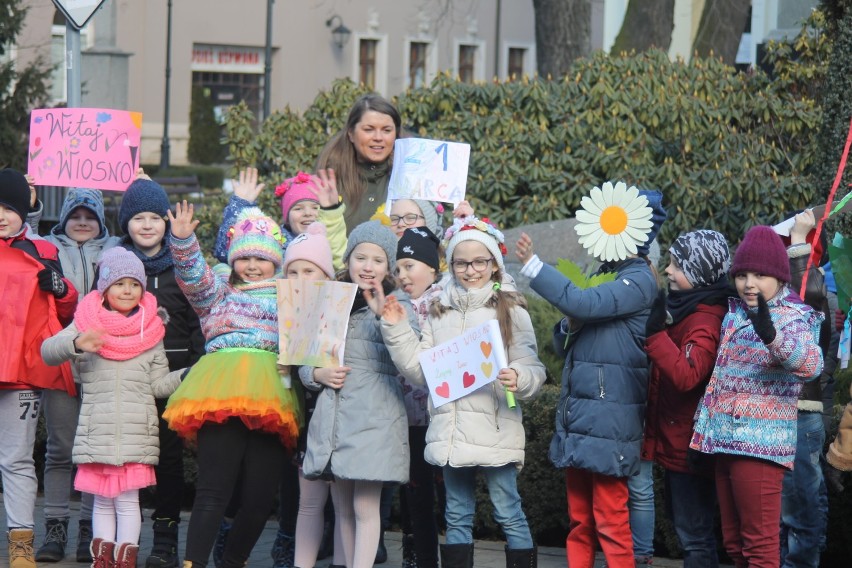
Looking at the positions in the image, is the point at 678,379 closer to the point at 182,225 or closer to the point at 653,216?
the point at 653,216

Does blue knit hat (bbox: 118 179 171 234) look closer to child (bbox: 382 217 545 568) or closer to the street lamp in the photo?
child (bbox: 382 217 545 568)

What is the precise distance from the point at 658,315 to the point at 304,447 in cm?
174

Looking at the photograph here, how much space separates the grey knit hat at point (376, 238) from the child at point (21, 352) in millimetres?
1589

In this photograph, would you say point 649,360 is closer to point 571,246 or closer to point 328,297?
point 328,297

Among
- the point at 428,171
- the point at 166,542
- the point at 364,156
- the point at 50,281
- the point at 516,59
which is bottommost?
the point at 166,542

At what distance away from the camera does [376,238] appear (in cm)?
611

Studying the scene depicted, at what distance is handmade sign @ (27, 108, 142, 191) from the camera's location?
23.9ft

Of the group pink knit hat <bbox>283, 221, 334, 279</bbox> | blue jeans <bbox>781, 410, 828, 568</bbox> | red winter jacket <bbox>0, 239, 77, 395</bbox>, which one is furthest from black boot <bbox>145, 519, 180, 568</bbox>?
blue jeans <bbox>781, 410, 828, 568</bbox>

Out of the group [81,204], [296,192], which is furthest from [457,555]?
[81,204]

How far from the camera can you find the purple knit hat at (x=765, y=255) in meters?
5.62

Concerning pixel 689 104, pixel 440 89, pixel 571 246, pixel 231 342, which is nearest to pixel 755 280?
pixel 231 342

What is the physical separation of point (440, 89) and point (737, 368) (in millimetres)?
Answer: 6487

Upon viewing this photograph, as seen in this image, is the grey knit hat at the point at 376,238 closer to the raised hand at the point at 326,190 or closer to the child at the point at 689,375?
the raised hand at the point at 326,190

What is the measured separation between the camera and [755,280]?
18.6 feet
